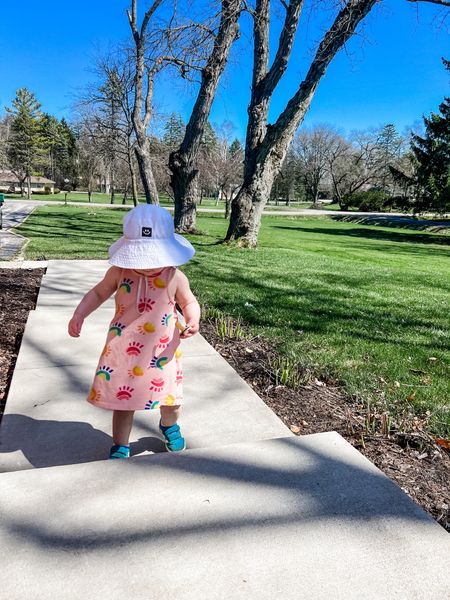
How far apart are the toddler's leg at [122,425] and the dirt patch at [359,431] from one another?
989 mm

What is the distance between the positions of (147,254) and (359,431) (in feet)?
5.14

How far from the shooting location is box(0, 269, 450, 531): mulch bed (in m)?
2.11

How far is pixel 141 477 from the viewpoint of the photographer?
1713 mm

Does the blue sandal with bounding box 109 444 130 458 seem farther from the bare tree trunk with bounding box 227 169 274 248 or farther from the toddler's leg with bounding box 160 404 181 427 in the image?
the bare tree trunk with bounding box 227 169 274 248

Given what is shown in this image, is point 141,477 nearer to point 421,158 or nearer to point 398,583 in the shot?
point 398,583

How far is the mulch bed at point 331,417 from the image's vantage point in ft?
6.91

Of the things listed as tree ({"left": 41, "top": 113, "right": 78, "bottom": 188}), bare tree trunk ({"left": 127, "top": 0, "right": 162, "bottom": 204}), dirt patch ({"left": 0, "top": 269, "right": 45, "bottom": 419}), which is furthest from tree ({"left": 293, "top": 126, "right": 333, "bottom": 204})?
dirt patch ({"left": 0, "top": 269, "right": 45, "bottom": 419})

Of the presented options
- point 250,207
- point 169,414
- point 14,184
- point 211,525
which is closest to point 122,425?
point 169,414

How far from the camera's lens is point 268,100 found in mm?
10438

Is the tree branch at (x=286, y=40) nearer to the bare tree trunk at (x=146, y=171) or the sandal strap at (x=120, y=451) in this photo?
the bare tree trunk at (x=146, y=171)

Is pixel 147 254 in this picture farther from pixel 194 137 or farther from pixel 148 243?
pixel 194 137

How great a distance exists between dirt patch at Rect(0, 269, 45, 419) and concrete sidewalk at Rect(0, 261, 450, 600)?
3.54ft

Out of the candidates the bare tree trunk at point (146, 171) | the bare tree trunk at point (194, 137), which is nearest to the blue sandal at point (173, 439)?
the bare tree trunk at point (194, 137)

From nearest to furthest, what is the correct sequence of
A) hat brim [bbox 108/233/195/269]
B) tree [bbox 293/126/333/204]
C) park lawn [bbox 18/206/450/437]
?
hat brim [bbox 108/233/195/269]
park lawn [bbox 18/206/450/437]
tree [bbox 293/126/333/204]
